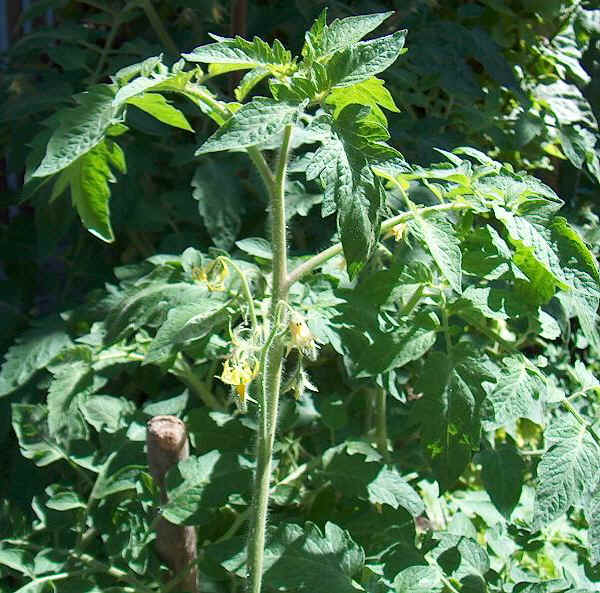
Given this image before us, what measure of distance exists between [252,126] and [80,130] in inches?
10.6

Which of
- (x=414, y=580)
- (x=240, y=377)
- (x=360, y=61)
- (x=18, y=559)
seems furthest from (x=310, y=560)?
(x=360, y=61)

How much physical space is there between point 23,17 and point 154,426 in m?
1.46

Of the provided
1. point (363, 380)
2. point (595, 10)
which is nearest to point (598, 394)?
point (363, 380)

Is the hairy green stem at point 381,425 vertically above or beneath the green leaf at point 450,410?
beneath

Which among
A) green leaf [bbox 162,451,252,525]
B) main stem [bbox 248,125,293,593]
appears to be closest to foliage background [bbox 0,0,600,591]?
green leaf [bbox 162,451,252,525]

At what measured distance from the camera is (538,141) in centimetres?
257

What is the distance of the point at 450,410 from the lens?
4.61ft

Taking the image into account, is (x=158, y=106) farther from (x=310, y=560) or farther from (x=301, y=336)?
(x=310, y=560)

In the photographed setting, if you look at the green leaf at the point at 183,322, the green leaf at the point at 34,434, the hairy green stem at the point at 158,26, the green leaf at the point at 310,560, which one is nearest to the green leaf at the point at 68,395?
the green leaf at the point at 34,434

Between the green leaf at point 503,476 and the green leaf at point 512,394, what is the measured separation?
12cm

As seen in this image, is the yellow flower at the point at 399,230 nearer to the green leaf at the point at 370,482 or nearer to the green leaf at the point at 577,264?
the green leaf at the point at 577,264

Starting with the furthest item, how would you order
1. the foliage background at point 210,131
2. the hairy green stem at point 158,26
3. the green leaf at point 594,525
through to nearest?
1. the hairy green stem at point 158,26
2. the foliage background at point 210,131
3. the green leaf at point 594,525

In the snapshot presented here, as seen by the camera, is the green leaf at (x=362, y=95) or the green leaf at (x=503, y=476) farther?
the green leaf at (x=503, y=476)

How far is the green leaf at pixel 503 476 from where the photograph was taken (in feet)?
4.86
